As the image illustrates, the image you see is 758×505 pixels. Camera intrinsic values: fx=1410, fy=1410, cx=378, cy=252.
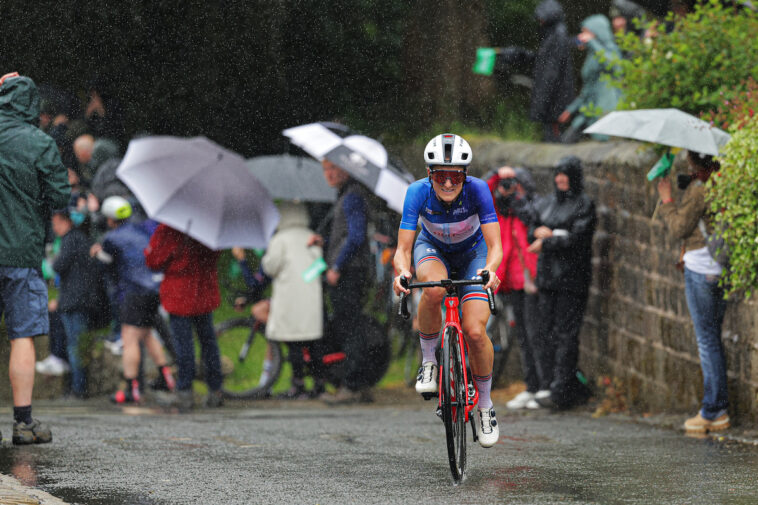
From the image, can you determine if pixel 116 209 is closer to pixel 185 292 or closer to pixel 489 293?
pixel 185 292

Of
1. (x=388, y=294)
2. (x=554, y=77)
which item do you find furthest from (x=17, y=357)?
(x=554, y=77)

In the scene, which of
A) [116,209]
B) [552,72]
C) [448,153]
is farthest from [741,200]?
[552,72]

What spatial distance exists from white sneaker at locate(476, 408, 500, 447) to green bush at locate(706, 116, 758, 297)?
86.6 inches

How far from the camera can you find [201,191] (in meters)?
12.9

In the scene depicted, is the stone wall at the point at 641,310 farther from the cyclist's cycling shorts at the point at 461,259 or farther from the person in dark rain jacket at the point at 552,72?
the cyclist's cycling shorts at the point at 461,259

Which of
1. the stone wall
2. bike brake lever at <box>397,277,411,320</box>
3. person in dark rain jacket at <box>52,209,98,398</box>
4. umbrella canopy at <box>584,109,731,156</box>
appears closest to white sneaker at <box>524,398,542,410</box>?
the stone wall

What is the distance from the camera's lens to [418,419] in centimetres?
1198

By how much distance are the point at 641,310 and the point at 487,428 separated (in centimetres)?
437

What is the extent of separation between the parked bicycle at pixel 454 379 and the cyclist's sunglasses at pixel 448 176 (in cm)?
58

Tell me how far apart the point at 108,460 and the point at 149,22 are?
11.8 meters

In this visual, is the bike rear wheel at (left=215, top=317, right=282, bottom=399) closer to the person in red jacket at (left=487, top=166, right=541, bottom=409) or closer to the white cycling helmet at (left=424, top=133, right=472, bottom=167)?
the person in red jacket at (left=487, top=166, right=541, bottom=409)

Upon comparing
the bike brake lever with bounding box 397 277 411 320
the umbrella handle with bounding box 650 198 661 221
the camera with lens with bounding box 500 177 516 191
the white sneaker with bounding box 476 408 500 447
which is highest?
the camera with lens with bounding box 500 177 516 191

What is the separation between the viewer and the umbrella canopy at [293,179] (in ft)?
47.9

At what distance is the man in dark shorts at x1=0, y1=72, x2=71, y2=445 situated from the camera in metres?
9.13
